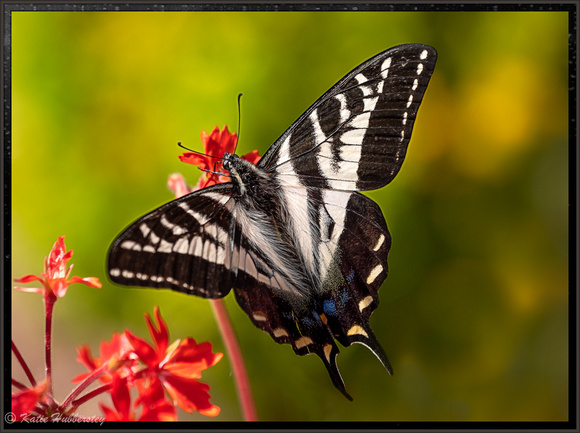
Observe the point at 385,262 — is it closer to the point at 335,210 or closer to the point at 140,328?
the point at 335,210

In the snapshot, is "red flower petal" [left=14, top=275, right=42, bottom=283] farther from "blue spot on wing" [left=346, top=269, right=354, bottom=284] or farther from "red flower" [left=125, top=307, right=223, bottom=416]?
"blue spot on wing" [left=346, top=269, right=354, bottom=284]

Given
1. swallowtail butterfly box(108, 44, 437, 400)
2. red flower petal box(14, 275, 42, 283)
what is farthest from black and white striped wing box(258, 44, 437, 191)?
red flower petal box(14, 275, 42, 283)

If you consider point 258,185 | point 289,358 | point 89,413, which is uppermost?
point 258,185

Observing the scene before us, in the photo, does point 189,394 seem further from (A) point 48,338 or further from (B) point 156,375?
(A) point 48,338

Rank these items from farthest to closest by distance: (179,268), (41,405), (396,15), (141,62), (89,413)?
1. (89,413)
2. (141,62)
3. (396,15)
4. (179,268)
5. (41,405)

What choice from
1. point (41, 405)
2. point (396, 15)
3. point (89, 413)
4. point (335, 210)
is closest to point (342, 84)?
point (335, 210)

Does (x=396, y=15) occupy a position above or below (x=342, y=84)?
above

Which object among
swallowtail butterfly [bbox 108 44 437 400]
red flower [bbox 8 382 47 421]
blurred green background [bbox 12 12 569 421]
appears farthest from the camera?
blurred green background [bbox 12 12 569 421]

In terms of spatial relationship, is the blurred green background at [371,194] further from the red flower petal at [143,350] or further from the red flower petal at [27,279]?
the red flower petal at [143,350]

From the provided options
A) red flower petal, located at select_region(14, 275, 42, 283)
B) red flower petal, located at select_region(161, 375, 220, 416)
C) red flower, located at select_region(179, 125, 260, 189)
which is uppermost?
red flower, located at select_region(179, 125, 260, 189)
